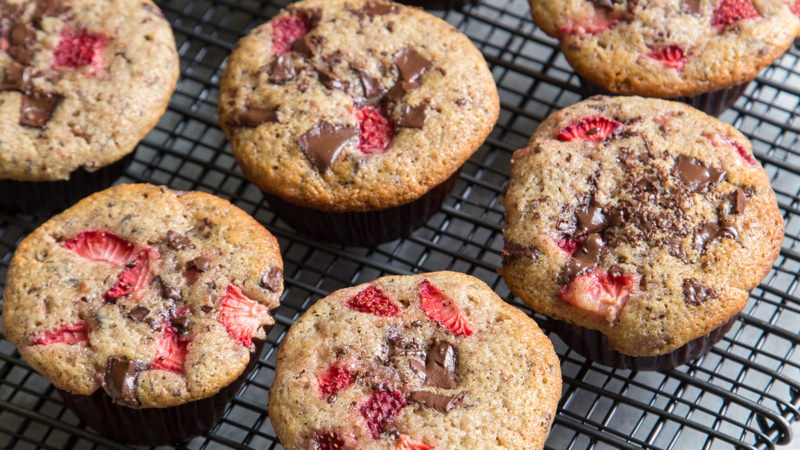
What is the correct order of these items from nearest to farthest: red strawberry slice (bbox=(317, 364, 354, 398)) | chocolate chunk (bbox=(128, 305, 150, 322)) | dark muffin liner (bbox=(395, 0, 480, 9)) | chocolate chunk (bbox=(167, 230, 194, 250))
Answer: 1. red strawberry slice (bbox=(317, 364, 354, 398))
2. chocolate chunk (bbox=(128, 305, 150, 322))
3. chocolate chunk (bbox=(167, 230, 194, 250))
4. dark muffin liner (bbox=(395, 0, 480, 9))

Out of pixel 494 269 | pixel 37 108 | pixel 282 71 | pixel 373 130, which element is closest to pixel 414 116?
pixel 373 130

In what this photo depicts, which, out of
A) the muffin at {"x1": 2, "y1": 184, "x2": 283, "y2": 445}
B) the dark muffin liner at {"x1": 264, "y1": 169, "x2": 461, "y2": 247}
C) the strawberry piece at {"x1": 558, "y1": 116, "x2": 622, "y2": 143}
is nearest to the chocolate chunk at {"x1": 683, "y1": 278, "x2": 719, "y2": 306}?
the strawberry piece at {"x1": 558, "y1": 116, "x2": 622, "y2": 143}

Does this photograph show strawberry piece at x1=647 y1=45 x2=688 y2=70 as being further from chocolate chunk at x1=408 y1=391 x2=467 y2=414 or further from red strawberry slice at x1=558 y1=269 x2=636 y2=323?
chocolate chunk at x1=408 y1=391 x2=467 y2=414

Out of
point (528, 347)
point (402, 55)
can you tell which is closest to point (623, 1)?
point (402, 55)

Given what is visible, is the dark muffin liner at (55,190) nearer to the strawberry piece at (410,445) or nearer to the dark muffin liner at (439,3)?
the dark muffin liner at (439,3)

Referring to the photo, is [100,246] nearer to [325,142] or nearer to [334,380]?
[325,142]

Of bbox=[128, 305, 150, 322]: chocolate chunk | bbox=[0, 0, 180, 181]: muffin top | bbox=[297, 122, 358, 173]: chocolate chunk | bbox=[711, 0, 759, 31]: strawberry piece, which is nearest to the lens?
bbox=[128, 305, 150, 322]: chocolate chunk

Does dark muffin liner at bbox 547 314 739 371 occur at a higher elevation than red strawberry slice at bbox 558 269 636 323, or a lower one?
lower

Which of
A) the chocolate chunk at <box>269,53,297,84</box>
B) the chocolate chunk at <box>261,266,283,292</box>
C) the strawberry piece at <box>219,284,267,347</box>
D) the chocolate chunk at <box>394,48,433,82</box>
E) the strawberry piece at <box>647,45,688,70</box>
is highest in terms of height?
the strawberry piece at <box>647,45,688,70</box>
